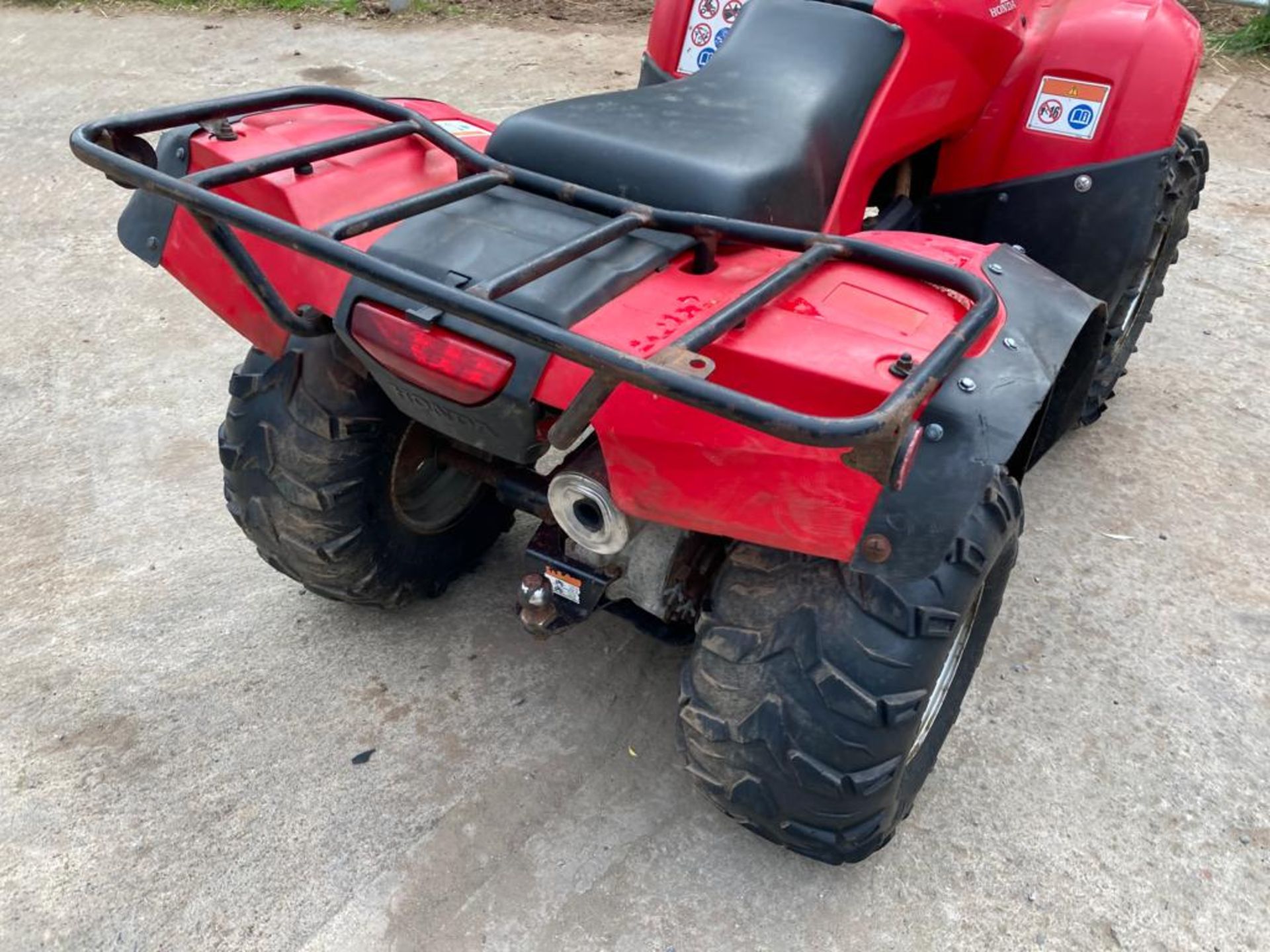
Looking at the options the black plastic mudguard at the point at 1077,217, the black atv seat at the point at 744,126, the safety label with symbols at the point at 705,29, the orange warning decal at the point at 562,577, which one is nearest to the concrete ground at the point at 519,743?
the orange warning decal at the point at 562,577

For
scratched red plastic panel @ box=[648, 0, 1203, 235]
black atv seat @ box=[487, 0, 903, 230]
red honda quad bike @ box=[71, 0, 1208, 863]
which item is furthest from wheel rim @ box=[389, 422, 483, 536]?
scratched red plastic panel @ box=[648, 0, 1203, 235]

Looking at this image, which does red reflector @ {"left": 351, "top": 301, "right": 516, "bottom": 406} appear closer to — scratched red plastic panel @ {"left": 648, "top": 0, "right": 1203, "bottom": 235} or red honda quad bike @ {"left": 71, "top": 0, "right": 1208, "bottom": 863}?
red honda quad bike @ {"left": 71, "top": 0, "right": 1208, "bottom": 863}

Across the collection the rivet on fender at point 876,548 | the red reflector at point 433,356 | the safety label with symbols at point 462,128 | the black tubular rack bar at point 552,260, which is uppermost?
the black tubular rack bar at point 552,260

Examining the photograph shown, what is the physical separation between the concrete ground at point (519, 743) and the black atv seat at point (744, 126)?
3.82 feet

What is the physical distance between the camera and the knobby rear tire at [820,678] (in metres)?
1.61

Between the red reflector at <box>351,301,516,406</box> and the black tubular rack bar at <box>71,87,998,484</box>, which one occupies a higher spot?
the black tubular rack bar at <box>71,87,998,484</box>

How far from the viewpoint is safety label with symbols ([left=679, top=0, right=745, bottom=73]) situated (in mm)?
2539

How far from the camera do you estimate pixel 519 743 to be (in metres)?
2.26

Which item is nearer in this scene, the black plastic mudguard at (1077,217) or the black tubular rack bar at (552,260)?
the black tubular rack bar at (552,260)

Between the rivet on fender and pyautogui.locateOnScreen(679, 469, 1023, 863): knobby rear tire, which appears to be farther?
pyautogui.locateOnScreen(679, 469, 1023, 863): knobby rear tire

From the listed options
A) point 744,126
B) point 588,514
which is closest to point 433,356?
point 588,514

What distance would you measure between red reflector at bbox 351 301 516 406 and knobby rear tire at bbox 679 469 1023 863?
1.66 ft

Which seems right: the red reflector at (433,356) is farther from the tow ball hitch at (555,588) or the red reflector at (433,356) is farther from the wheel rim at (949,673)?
the wheel rim at (949,673)

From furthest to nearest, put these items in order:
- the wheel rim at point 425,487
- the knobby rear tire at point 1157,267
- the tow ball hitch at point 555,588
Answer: the knobby rear tire at point 1157,267 < the wheel rim at point 425,487 < the tow ball hitch at point 555,588
